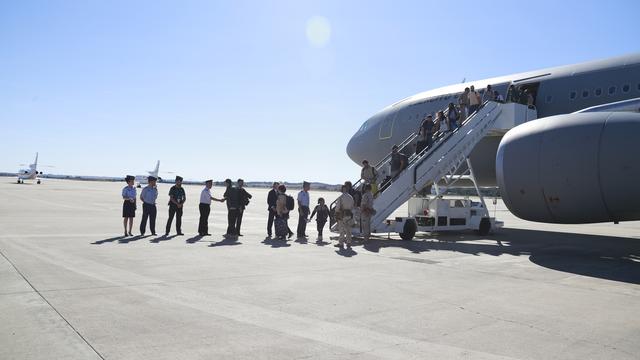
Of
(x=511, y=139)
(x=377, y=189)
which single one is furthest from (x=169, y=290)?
(x=377, y=189)

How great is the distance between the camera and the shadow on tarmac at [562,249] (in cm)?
962

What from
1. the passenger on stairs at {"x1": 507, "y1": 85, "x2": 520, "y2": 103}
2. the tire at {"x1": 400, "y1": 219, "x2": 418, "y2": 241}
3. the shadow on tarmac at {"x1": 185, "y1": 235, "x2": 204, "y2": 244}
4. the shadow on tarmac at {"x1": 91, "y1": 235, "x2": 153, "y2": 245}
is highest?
the passenger on stairs at {"x1": 507, "y1": 85, "x2": 520, "y2": 103}

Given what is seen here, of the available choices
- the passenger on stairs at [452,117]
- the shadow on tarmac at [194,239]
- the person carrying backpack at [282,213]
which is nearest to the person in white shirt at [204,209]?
the shadow on tarmac at [194,239]

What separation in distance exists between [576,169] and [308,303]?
6596 millimetres

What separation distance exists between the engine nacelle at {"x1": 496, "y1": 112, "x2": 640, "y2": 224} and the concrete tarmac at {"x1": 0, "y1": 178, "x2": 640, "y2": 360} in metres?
1.16

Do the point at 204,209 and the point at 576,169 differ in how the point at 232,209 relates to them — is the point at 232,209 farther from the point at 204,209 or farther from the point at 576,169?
the point at 576,169

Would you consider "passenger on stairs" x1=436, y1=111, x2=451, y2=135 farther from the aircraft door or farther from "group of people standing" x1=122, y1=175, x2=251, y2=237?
"group of people standing" x1=122, y1=175, x2=251, y2=237

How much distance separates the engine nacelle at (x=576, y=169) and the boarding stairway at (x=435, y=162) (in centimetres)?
407

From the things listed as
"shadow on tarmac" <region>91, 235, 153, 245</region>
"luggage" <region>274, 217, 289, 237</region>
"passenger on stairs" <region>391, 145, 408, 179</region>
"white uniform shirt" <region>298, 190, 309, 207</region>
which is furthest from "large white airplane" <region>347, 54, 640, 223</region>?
"shadow on tarmac" <region>91, 235, 153, 245</region>

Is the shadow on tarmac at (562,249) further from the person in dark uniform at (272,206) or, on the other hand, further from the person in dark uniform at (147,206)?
the person in dark uniform at (147,206)

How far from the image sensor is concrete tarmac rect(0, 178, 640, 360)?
4.47m

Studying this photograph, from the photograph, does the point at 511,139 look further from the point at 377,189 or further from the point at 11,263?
the point at 11,263

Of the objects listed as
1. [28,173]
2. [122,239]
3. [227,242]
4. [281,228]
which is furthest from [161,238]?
[28,173]

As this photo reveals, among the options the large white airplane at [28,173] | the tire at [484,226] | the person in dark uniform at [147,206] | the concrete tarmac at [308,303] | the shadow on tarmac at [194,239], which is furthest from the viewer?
the large white airplane at [28,173]
